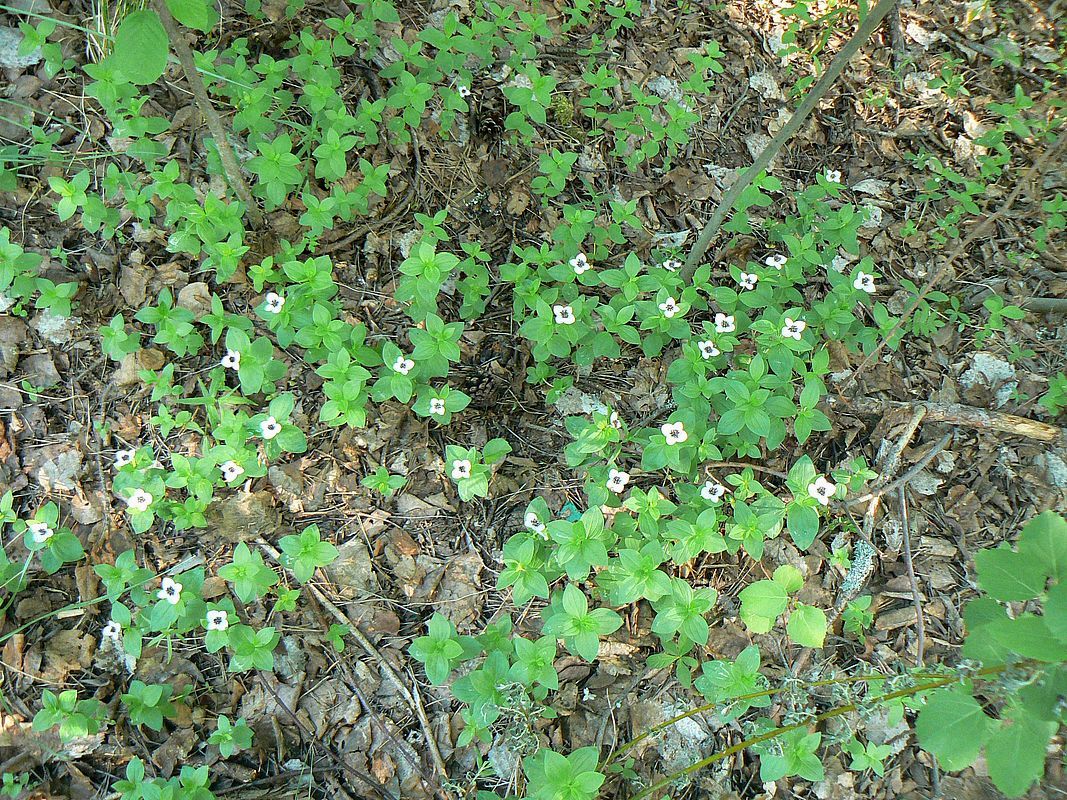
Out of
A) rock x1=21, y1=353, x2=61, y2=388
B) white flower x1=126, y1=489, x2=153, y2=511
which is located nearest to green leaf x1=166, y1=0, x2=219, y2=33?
white flower x1=126, y1=489, x2=153, y2=511

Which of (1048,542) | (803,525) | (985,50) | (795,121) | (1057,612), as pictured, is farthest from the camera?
(985,50)

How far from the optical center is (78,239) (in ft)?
9.94

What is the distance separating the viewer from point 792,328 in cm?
281

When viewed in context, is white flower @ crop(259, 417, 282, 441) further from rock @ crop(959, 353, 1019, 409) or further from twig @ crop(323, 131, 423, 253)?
rock @ crop(959, 353, 1019, 409)

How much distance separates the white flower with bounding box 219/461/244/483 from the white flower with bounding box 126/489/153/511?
0.26 metres

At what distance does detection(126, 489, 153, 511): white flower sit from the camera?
2455 mm

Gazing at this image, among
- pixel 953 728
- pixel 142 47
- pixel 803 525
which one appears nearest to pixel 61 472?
pixel 142 47

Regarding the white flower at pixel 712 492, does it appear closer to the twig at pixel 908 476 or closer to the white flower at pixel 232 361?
the twig at pixel 908 476

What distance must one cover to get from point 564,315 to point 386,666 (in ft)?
5.10

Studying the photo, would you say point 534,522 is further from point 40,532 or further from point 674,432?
point 40,532

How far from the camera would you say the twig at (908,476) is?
2930mm

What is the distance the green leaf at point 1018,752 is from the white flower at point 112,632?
2.69 metres

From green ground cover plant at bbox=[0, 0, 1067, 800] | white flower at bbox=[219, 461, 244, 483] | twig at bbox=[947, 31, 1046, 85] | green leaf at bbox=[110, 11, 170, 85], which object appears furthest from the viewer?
twig at bbox=[947, 31, 1046, 85]

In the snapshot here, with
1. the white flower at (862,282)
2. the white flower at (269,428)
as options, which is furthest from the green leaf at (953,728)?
the white flower at (269,428)
